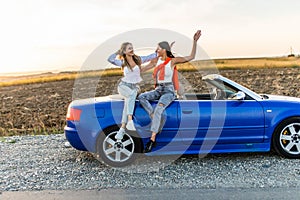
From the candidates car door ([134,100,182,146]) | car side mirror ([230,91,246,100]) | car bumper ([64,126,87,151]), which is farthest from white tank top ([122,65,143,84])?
car side mirror ([230,91,246,100])

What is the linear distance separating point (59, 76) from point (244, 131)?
34.9 metres

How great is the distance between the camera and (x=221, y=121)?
19.6 ft

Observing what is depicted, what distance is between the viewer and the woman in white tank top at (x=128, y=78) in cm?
581

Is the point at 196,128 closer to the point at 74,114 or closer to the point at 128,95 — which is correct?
the point at 128,95

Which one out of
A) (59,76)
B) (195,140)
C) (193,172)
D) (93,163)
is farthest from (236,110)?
(59,76)

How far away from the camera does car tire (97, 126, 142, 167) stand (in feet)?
19.4

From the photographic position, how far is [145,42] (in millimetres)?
6645

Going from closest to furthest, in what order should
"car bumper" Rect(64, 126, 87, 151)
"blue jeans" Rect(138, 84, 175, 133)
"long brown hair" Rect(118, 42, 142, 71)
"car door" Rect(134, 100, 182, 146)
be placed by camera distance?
"blue jeans" Rect(138, 84, 175, 133)
"car door" Rect(134, 100, 182, 146)
"car bumper" Rect(64, 126, 87, 151)
"long brown hair" Rect(118, 42, 142, 71)

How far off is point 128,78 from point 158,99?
24.2 inches

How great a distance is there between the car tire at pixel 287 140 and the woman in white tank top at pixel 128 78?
2.43m

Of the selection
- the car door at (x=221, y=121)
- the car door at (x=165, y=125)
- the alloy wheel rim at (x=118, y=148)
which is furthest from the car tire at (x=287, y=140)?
the alloy wheel rim at (x=118, y=148)

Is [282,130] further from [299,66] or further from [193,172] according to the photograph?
[299,66]

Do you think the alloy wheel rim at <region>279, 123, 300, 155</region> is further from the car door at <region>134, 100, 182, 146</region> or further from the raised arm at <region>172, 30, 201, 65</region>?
the raised arm at <region>172, 30, 201, 65</region>

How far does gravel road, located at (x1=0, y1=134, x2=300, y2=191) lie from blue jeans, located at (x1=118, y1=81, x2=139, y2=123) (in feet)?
2.90
